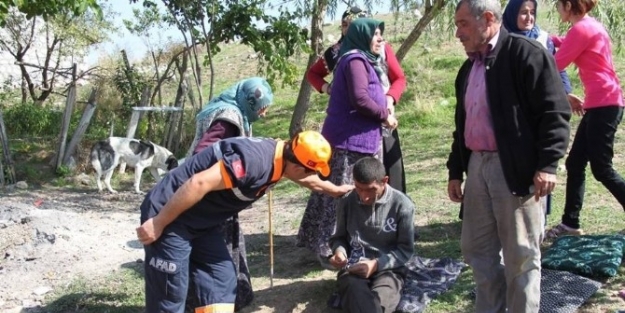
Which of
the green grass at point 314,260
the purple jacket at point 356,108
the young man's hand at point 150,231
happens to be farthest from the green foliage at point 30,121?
the young man's hand at point 150,231

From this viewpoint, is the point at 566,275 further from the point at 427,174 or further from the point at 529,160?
the point at 427,174

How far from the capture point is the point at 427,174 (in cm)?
830

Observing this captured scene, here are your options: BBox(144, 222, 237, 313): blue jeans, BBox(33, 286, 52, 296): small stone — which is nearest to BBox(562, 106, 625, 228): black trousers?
BBox(144, 222, 237, 313): blue jeans

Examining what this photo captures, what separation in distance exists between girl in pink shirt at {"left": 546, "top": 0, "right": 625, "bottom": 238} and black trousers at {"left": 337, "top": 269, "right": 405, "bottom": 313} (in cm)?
166

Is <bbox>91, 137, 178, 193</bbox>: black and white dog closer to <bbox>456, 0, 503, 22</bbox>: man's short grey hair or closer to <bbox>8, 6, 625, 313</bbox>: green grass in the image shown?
<bbox>8, 6, 625, 313</bbox>: green grass

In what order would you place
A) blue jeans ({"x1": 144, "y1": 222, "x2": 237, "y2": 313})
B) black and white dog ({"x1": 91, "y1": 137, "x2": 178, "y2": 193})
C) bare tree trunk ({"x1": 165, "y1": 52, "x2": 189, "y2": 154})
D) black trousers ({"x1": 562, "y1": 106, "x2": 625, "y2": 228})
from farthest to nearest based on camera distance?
bare tree trunk ({"x1": 165, "y1": 52, "x2": 189, "y2": 154})
black and white dog ({"x1": 91, "y1": 137, "x2": 178, "y2": 193})
black trousers ({"x1": 562, "y1": 106, "x2": 625, "y2": 228})
blue jeans ({"x1": 144, "y1": 222, "x2": 237, "y2": 313})

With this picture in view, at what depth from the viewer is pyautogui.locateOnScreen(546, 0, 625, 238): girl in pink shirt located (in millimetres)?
4629

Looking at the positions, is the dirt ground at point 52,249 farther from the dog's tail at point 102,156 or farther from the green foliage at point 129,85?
the green foliage at point 129,85

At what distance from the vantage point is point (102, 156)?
9.06m

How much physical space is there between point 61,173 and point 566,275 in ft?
25.1

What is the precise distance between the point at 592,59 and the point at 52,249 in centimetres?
434

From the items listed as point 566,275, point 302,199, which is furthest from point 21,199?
point 566,275

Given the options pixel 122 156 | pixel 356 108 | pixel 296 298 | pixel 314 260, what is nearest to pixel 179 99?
pixel 122 156

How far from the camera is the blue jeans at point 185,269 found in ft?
11.4
